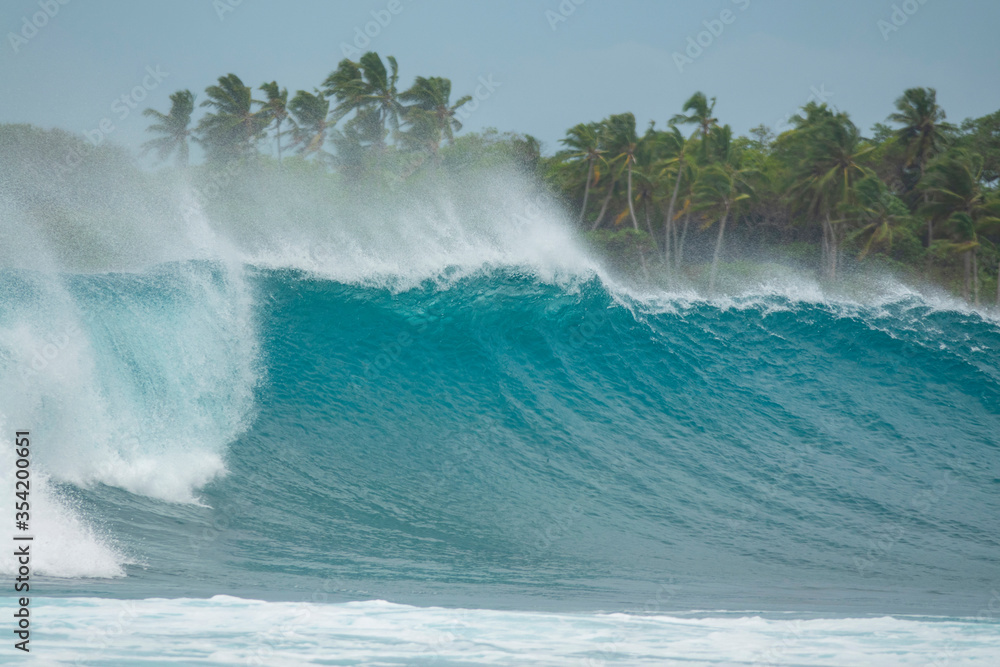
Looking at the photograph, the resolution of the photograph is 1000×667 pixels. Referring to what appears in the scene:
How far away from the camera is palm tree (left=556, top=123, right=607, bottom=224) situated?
39.8 meters

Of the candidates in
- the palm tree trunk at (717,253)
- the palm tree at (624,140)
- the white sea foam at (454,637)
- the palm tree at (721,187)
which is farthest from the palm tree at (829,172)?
the white sea foam at (454,637)

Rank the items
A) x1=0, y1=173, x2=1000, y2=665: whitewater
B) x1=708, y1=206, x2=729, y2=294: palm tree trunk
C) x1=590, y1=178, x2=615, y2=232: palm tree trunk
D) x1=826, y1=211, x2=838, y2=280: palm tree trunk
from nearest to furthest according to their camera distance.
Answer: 1. x1=0, y1=173, x2=1000, y2=665: whitewater
2. x1=708, y1=206, x2=729, y2=294: palm tree trunk
3. x1=826, y1=211, x2=838, y2=280: palm tree trunk
4. x1=590, y1=178, x2=615, y2=232: palm tree trunk

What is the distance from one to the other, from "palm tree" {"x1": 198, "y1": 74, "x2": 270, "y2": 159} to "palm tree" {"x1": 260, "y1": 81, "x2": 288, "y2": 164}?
0.36m

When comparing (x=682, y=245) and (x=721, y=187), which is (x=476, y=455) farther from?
(x=682, y=245)

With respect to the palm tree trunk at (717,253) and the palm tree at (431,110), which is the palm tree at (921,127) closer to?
the palm tree trunk at (717,253)

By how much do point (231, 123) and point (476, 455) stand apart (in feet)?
134

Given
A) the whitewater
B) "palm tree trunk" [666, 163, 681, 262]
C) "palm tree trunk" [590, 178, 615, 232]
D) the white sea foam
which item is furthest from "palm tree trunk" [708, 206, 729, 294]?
the white sea foam

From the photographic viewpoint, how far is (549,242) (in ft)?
43.3

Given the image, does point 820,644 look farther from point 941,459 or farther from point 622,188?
point 622,188

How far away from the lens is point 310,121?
1799 inches

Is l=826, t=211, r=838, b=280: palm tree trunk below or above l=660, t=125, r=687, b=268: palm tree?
below

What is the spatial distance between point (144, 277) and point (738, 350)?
28.0ft

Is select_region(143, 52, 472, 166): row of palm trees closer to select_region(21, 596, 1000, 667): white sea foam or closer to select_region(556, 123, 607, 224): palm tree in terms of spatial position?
select_region(556, 123, 607, 224): palm tree

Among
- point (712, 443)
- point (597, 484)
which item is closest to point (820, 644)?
point (597, 484)
